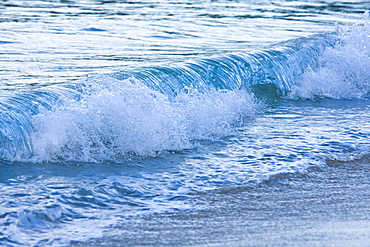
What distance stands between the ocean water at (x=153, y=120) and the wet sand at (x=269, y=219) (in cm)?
9

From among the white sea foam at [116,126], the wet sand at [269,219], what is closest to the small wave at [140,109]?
the white sea foam at [116,126]

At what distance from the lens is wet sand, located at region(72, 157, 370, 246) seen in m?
3.71

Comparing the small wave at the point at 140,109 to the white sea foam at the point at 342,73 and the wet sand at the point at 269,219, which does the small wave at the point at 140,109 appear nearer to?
the white sea foam at the point at 342,73

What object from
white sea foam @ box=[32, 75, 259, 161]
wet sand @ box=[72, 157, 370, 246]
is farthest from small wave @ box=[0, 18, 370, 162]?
wet sand @ box=[72, 157, 370, 246]

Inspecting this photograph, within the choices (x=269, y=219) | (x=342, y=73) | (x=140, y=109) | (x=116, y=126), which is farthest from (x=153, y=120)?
(x=342, y=73)

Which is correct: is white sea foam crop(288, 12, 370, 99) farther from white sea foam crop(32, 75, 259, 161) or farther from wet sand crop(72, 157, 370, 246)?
wet sand crop(72, 157, 370, 246)

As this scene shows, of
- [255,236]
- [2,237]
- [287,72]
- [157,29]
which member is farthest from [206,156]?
[157,29]

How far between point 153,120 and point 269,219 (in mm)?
2305

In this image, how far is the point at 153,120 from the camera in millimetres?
6066

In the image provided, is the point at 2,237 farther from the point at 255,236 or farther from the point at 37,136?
the point at 37,136

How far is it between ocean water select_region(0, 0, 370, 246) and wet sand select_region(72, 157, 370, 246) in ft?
0.28

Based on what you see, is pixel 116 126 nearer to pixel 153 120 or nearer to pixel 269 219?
pixel 153 120

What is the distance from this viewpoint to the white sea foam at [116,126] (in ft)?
18.2

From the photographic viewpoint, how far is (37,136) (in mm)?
5617
